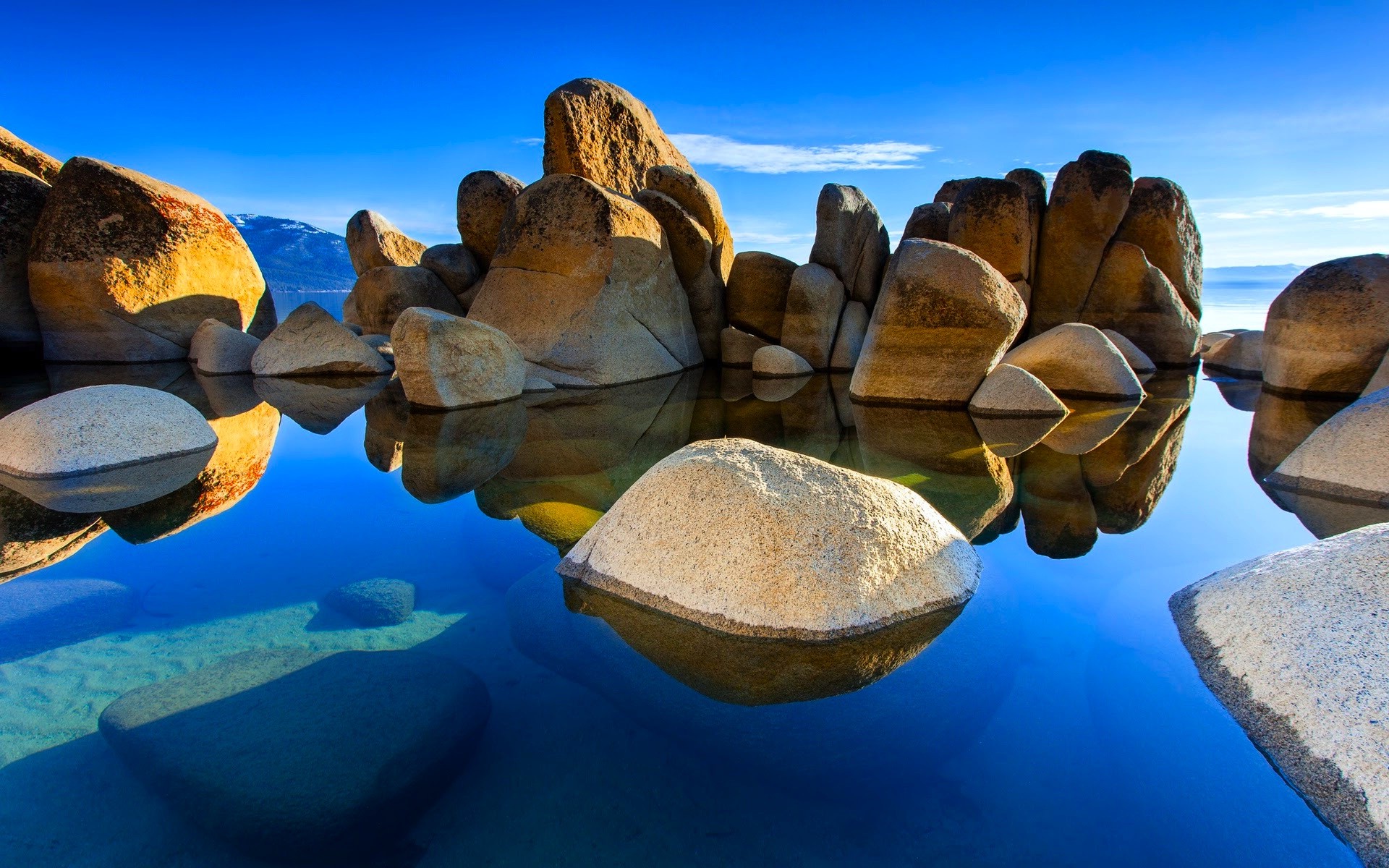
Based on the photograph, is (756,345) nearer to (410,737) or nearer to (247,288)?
(247,288)

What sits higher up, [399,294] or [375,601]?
[399,294]

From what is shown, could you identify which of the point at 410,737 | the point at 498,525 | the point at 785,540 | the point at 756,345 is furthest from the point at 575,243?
the point at 410,737

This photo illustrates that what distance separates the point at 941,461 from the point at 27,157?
16.1 meters

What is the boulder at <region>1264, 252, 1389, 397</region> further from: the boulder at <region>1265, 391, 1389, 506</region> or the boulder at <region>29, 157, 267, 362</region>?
the boulder at <region>29, 157, 267, 362</region>

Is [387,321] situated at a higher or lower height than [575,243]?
lower

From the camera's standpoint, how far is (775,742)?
7.23 ft

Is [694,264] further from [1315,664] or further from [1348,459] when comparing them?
[1315,664]

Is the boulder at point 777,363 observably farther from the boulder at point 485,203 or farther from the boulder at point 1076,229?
the boulder at point 485,203

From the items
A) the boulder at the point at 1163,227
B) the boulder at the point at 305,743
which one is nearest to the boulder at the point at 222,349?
the boulder at the point at 305,743

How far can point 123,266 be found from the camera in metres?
11.1

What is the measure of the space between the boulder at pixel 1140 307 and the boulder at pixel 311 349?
1185 centimetres

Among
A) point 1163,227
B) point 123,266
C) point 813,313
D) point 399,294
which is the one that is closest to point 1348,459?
point 813,313

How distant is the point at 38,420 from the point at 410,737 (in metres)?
5.20

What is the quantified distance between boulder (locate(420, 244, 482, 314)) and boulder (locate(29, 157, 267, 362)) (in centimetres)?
337
